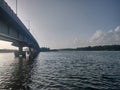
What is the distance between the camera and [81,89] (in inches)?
760

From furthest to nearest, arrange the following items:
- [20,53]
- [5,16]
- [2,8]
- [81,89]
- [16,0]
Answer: [20,53]
[16,0]
[5,16]
[2,8]
[81,89]

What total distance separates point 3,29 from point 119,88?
27.6 m

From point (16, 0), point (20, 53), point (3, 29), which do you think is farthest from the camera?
point (20, 53)

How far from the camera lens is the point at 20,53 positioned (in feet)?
300

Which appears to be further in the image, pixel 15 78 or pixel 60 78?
pixel 15 78

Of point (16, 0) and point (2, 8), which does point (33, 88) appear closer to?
point (2, 8)

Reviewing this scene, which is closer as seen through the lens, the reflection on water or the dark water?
the dark water

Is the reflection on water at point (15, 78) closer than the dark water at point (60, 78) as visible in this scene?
No

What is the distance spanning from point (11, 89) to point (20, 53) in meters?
74.4

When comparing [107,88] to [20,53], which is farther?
[20,53]

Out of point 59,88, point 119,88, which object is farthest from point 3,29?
point 119,88

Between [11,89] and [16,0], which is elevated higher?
[16,0]

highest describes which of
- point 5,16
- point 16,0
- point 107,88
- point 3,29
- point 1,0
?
point 16,0

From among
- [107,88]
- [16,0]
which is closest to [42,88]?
[107,88]
